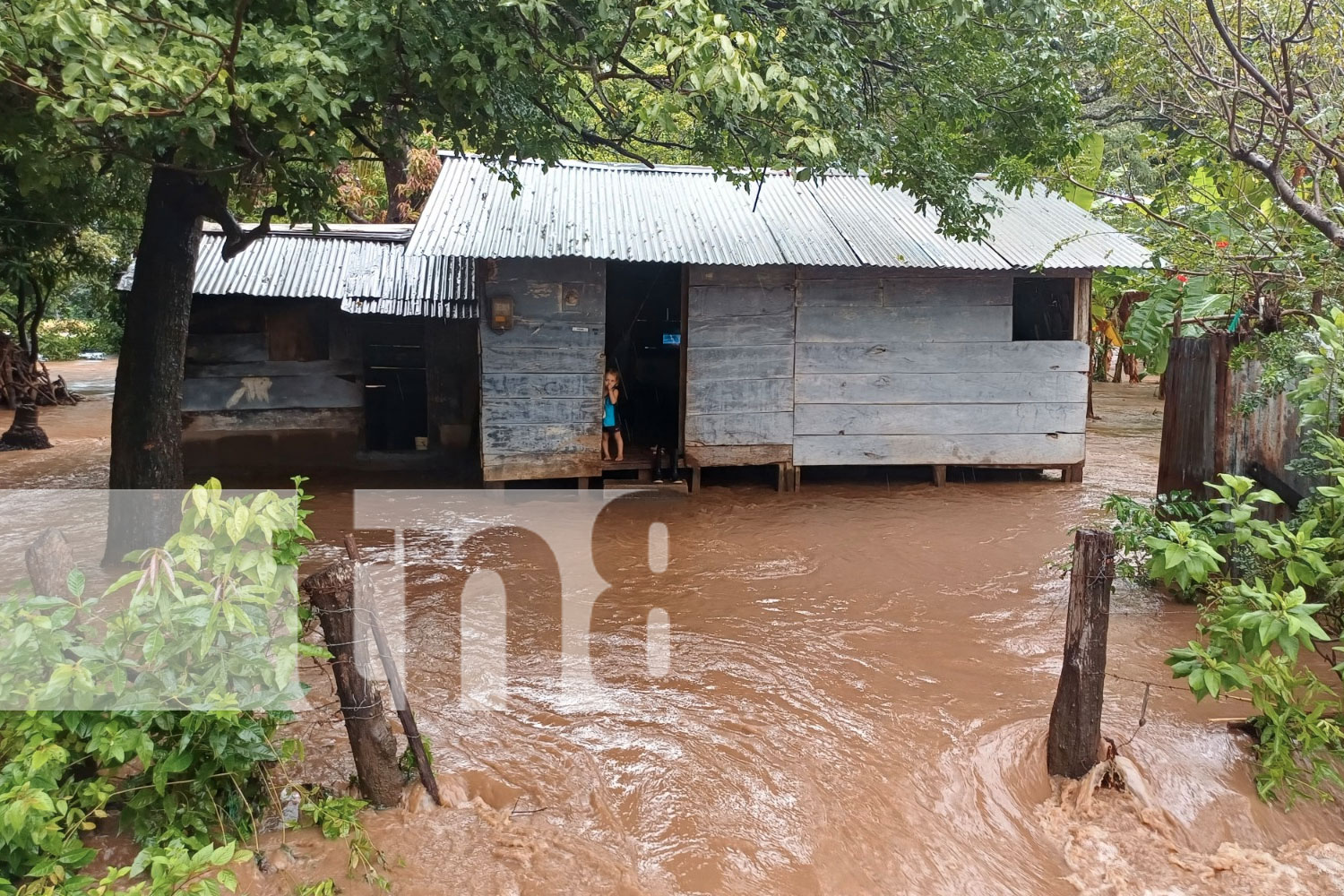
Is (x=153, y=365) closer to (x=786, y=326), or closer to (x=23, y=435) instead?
(x=786, y=326)

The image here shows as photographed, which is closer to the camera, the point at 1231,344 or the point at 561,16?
the point at 561,16

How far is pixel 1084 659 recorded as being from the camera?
3.87 m

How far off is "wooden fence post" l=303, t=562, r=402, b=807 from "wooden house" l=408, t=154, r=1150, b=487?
5654mm

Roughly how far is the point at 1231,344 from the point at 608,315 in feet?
27.5

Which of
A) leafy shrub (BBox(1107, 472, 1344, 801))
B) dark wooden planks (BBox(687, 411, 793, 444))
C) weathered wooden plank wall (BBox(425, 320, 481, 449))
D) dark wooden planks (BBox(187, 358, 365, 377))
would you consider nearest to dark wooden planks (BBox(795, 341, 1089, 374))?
dark wooden planks (BBox(687, 411, 793, 444))

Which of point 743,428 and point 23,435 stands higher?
point 743,428

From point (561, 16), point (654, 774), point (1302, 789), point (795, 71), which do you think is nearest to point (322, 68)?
point (561, 16)

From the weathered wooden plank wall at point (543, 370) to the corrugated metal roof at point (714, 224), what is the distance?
470mm

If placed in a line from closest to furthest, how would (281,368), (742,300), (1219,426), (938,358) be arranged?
1. (1219,426)
2. (742,300)
3. (938,358)
4. (281,368)

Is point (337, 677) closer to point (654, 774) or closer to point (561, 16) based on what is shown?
point (654, 774)

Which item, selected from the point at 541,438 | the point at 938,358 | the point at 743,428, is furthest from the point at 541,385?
the point at 938,358

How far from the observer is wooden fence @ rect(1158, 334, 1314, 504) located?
530 centimetres

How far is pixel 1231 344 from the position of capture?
5.80m

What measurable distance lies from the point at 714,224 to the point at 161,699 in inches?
304
